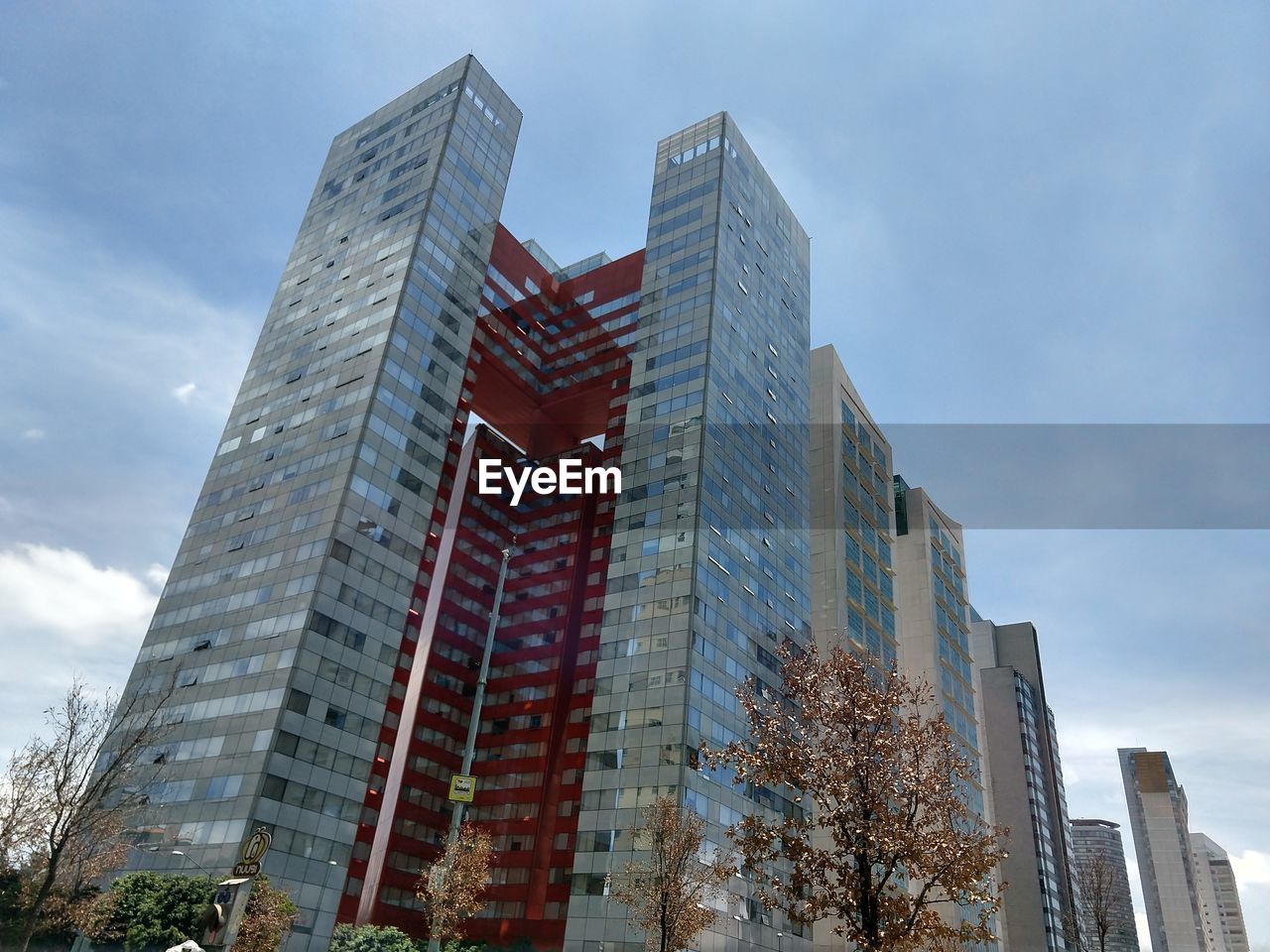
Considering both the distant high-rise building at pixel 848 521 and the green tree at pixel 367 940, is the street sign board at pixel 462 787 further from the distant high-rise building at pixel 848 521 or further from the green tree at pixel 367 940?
the distant high-rise building at pixel 848 521

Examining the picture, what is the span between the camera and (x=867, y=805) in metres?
24.0

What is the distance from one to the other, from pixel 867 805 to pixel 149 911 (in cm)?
5581

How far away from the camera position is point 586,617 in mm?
98062

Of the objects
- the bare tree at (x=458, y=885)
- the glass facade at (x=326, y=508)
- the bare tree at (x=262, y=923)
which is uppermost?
the glass facade at (x=326, y=508)

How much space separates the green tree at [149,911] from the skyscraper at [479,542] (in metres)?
Answer: 3.83

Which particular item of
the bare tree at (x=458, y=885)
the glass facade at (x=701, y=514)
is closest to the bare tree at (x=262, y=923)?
the bare tree at (x=458, y=885)

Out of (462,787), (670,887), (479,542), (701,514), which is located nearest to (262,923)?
(670,887)

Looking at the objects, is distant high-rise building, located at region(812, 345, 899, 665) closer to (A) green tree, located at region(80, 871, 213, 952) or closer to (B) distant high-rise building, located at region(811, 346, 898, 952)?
(B) distant high-rise building, located at region(811, 346, 898, 952)

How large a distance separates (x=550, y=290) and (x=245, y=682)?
66.4m

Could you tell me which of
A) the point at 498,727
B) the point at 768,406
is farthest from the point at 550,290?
the point at 498,727

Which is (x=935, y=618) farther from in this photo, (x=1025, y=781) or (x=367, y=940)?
(x=367, y=940)

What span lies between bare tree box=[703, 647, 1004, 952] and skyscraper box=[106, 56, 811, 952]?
153ft

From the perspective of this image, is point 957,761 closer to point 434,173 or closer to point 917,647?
point 434,173

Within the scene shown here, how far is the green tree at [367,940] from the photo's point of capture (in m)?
65.7
